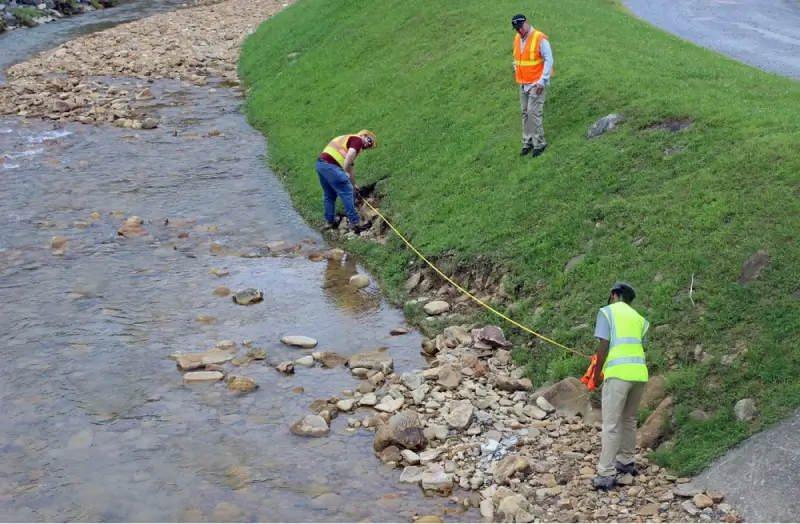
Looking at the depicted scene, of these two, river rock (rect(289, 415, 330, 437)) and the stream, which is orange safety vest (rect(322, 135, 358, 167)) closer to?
the stream

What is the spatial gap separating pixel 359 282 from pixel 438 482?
A: 658 cm

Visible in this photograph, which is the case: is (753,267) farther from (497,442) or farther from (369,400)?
(369,400)

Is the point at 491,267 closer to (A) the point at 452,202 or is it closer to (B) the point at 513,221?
(B) the point at 513,221

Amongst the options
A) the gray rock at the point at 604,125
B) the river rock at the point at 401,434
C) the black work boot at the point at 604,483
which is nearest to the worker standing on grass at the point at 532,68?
the gray rock at the point at 604,125

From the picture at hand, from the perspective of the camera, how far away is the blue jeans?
18312mm

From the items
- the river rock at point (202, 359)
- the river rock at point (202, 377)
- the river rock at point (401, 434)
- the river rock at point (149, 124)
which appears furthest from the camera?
the river rock at point (149, 124)

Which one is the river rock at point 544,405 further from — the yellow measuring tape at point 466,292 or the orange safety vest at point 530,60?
the orange safety vest at point 530,60

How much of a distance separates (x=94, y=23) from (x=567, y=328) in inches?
1773

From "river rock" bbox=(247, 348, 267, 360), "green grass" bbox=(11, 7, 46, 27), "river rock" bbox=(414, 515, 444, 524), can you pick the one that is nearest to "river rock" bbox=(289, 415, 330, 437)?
"river rock" bbox=(247, 348, 267, 360)

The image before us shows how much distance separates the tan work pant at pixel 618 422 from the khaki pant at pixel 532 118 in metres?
7.74

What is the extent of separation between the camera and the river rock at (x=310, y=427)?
459 inches

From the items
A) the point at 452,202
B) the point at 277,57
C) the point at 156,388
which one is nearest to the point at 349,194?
the point at 452,202

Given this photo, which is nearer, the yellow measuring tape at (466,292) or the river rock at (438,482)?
the river rock at (438,482)

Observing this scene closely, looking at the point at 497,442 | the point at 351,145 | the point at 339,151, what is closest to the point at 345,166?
the point at 339,151
